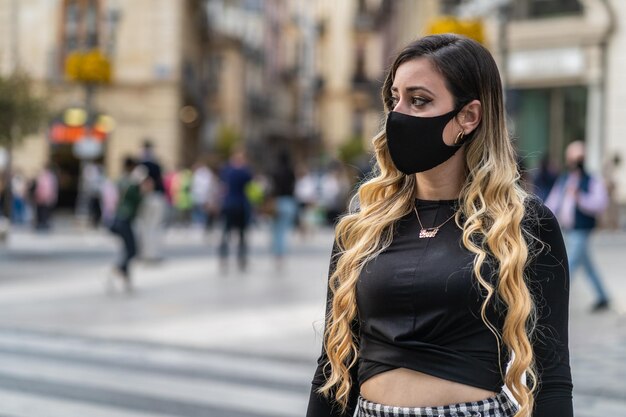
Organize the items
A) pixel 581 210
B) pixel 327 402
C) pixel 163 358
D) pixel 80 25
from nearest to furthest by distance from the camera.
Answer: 1. pixel 327 402
2. pixel 163 358
3. pixel 581 210
4. pixel 80 25

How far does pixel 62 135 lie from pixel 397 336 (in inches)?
1376

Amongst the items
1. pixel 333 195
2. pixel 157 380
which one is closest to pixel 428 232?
pixel 157 380

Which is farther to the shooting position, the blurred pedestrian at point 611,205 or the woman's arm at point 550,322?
the blurred pedestrian at point 611,205

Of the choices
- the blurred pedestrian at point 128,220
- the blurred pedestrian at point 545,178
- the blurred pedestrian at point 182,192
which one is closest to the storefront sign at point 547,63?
the blurred pedestrian at point 545,178

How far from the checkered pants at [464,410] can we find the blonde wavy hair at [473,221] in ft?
0.12

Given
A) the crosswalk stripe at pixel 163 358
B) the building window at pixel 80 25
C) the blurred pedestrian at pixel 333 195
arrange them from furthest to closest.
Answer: the building window at pixel 80 25, the blurred pedestrian at pixel 333 195, the crosswalk stripe at pixel 163 358

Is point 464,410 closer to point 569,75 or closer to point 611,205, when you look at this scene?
point 611,205

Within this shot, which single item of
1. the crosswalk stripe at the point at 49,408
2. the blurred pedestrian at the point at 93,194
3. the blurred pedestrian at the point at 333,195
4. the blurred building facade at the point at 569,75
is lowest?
the blurred pedestrian at the point at 333,195

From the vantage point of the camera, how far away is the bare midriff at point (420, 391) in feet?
7.73

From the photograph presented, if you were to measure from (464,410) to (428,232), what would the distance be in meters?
0.42

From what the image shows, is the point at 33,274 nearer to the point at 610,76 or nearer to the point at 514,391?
the point at 514,391

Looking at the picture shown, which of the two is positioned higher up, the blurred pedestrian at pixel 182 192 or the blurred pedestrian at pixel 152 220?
the blurred pedestrian at pixel 152 220

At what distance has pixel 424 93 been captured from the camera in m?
2.49

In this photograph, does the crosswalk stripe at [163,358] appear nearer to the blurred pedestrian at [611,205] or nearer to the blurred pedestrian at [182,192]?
the blurred pedestrian at [611,205]
